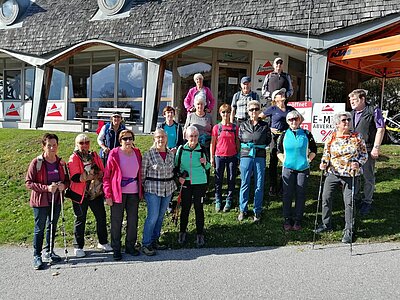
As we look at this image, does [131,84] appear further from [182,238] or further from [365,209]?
[365,209]

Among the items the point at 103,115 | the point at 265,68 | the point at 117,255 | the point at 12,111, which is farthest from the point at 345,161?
the point at 12,111

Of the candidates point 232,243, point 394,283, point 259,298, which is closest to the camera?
point 259,298

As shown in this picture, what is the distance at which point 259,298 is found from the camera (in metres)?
3.93

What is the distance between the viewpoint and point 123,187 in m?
5.18

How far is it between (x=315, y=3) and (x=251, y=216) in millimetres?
7652

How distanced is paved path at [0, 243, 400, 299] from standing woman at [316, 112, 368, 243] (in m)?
0.62

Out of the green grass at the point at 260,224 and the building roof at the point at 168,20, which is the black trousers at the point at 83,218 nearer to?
the green grass at the point at 260,224

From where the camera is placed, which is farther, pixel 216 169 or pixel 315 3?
pixel 315 3

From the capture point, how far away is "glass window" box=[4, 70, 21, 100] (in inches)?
752

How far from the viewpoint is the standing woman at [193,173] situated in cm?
559

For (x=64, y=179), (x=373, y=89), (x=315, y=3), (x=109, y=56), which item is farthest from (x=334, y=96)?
(x=64, y=179)

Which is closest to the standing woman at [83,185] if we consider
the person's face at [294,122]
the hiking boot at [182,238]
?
the hiking boot at [182,238]

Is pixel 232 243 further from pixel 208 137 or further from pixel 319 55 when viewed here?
pixel 319 55

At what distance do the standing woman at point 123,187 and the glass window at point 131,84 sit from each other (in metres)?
10.8
